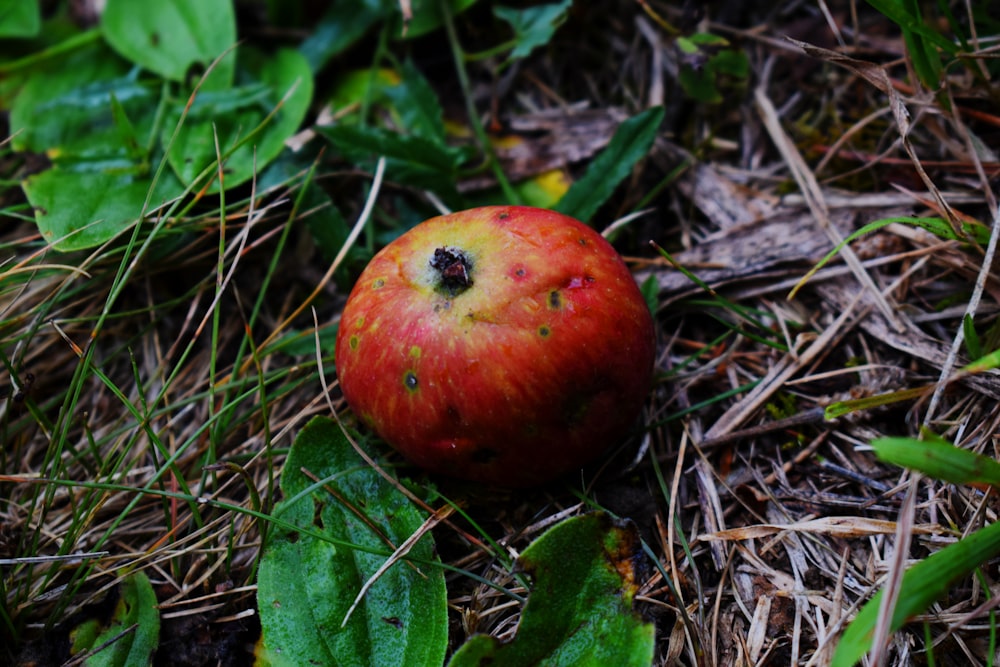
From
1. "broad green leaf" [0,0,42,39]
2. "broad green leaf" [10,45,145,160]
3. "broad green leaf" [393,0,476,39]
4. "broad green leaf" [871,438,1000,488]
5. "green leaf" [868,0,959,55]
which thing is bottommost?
"broad green leaf" [871,438,1000,488]

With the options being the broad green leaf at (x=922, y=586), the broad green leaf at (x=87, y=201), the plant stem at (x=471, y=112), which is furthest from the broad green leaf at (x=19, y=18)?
the broad green leaf at (x=922, y=586)

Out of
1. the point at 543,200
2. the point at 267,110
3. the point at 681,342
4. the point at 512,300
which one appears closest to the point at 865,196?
the point at 681,342

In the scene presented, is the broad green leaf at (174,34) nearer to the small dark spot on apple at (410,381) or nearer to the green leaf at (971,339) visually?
the small dark spot on apple at (410,381)

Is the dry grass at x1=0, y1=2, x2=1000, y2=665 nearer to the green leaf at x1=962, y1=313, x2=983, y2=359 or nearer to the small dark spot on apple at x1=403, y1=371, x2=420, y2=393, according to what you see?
the green leaf at x1=962, y1=313, x2=983, y2=359

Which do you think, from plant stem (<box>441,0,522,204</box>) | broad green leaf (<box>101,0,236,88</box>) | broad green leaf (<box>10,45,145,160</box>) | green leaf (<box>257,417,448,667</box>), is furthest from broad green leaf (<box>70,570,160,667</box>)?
broad green leaf (<box>101,0,236,88</box>)

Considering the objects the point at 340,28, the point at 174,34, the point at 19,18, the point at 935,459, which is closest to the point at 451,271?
the point at 935,459

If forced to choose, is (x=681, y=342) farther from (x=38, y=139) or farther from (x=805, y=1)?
(x=38, y=139)

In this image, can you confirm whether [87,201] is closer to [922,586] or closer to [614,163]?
[614,163]

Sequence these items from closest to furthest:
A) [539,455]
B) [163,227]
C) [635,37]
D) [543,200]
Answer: [539,455] → [163,227] → [543,200] → [635,37]
